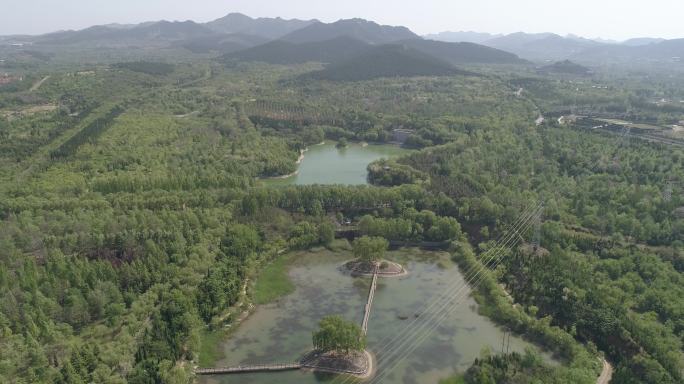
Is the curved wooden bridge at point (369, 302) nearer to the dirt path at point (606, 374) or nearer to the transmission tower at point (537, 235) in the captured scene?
the transmission tower at point (537, 235)

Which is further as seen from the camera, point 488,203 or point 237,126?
point 237,126

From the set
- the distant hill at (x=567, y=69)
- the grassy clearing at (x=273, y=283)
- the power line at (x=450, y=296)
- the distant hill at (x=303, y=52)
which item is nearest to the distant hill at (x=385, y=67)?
the distant hill at (x=303, y=52)

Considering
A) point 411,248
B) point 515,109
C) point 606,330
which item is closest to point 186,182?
point 411,248

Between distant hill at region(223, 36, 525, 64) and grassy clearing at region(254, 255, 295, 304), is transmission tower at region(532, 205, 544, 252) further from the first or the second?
distant hill at region(223, 36, 525, 64)

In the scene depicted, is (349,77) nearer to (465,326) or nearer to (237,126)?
(237,126)

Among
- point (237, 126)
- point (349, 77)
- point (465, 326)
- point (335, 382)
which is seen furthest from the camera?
point (349, 77)

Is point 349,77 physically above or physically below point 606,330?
above
